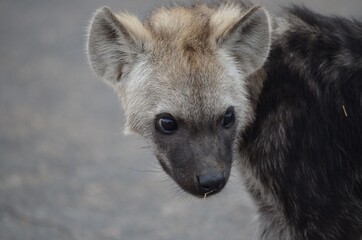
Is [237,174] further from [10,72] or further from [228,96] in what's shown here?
[10,72]

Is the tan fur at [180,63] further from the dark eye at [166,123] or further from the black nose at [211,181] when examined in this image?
the black nose at [211,181]

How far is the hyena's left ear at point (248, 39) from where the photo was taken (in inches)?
171

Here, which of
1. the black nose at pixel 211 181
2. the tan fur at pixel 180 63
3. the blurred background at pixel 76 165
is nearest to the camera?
the black nose at pixel 211 181

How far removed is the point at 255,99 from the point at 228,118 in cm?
28

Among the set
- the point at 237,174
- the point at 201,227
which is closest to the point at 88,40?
the point at 237,174

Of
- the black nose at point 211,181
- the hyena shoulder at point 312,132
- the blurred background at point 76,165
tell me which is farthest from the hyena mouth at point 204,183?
the blurred background at point 76,165

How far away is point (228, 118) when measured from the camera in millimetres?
4277

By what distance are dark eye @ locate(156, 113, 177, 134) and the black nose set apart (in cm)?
28

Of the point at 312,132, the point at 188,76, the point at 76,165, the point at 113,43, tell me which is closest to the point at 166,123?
the point at 188,76

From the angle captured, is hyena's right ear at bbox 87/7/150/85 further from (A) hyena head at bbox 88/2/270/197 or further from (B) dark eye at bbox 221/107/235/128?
(B) dark eye at bbox 221/107/235/128

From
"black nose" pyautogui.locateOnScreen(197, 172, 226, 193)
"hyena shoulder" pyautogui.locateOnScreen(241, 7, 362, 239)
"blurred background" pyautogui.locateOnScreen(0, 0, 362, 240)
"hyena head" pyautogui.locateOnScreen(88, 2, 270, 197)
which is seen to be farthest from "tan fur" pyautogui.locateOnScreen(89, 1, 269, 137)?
"blurred background" pyautogui.locateOnScreen(0, 0, 362, 240)

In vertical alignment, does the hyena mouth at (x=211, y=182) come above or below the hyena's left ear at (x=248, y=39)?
below

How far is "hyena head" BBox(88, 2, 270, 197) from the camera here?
13.7ft

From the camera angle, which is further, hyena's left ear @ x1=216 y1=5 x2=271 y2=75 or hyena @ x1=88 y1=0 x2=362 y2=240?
hyena's left ear @ x1=216 y1=5 x2=271 y2=75
